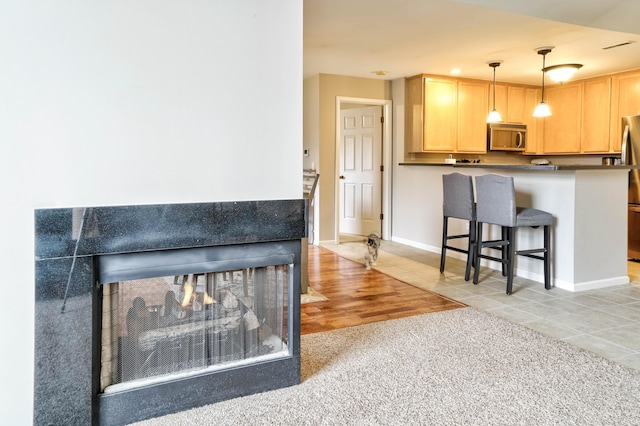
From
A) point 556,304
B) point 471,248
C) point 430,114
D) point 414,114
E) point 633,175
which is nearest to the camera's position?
point 556,304

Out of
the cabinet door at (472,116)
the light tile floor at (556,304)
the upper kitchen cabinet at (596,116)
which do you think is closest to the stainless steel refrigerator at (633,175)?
the light tile floor at (556,304)

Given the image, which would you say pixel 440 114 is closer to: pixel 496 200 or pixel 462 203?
pixel 462 203

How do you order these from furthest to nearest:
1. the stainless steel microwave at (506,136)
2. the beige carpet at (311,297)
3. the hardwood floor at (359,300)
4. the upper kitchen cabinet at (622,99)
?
1. the stainless steel microwave at (506,136)
2. the upper kitchen cabinet at (622,99)
3. the beige carpet at (311,297)
4. the hardwood floor at (359,300)

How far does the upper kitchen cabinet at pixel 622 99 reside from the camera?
6.10 m

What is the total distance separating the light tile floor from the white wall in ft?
6.86

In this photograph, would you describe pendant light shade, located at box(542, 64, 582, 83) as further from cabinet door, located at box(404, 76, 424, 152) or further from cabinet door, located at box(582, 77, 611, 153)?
cabinet door, located at box(404, 76, 424, 152)

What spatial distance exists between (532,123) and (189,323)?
6.71 meters

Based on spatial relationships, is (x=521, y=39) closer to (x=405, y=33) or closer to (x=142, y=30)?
(x=405, y=33)

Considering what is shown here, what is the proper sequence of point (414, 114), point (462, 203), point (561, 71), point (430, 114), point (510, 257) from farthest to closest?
point (414, 114), point (430, 114), point (561, 71), point (462, 203), point (510, 257)

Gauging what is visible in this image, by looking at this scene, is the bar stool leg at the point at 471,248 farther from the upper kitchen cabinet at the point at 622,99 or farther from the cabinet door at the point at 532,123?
the cabinet door at the point at 532,123

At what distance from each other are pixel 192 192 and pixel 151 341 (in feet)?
2.22

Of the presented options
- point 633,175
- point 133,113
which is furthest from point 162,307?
point 633,175

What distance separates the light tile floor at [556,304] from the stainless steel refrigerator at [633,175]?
257 mm

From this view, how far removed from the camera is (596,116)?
21.4ft
